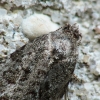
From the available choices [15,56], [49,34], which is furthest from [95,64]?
[15,56]

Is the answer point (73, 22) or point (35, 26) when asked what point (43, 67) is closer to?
point (35, 26)

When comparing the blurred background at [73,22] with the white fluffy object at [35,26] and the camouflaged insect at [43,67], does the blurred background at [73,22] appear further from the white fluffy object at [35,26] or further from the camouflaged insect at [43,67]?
the camouflaged insect at [43,67]

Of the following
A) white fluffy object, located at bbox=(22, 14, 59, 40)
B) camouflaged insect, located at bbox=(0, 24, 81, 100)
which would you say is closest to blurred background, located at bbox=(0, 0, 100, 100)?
white fluffy object, located at bbox=(22, 14, 59, 40)

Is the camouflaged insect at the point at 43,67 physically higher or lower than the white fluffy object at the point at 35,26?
lower

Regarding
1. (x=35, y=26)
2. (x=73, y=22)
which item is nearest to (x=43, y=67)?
(x=35, y=26)

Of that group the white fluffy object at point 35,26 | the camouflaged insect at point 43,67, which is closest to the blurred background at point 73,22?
the white fluffy object at point 35,26

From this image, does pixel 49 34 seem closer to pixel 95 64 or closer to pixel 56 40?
pixel 56 40

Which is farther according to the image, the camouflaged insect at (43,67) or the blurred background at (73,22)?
the blurred background at (73,22)

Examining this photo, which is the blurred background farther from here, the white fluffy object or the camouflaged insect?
the camouflaged insect
